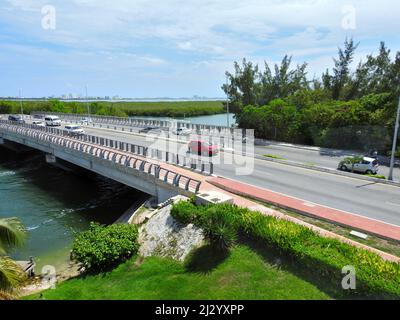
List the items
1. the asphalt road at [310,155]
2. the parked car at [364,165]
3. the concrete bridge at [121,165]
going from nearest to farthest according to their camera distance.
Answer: the concrete bridge at [121,165] → the parked car at [364,165] → the asphalt road at [310,155]

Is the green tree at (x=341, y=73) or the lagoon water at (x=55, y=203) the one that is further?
the green tree at (x=341, y=73)

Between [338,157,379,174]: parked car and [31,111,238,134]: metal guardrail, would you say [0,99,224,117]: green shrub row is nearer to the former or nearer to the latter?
[31,111,238,134]: metal guardrail

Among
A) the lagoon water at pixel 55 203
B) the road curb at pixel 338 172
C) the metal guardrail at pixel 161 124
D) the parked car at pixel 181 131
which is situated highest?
the metal guardrail at pixel 161 124

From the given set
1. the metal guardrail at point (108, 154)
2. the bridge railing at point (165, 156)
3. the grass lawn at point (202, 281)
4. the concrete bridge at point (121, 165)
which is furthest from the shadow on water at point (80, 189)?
the grass lawn at point (202, 281)

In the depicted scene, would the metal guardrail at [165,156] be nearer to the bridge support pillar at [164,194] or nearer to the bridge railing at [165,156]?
the bridge railing at [165,156]

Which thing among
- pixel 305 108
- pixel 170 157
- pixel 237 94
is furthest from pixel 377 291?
pixel 237 94
